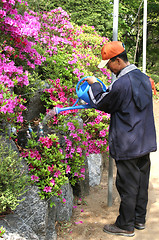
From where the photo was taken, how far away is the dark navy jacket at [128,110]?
264 cm

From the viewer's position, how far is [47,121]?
3.77m

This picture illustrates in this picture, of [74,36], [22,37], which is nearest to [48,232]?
[22,37]

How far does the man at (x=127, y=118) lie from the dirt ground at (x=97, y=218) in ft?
1.04

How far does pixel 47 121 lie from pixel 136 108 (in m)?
1.49

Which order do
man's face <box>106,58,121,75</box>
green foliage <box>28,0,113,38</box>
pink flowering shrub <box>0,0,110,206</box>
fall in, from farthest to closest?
green foliage <box>28,0,113,38</box>, pink flowering shrub <box>0,0,110,206</box>, man's face <box>106,58,121,75</box>

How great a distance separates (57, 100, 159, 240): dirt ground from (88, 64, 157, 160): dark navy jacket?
986mm

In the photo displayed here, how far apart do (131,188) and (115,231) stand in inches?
22.2

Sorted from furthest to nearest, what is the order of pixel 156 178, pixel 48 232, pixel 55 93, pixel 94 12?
pixel 94 12 → pixel 156 178 → pixel 55 93 → pixel 48 232

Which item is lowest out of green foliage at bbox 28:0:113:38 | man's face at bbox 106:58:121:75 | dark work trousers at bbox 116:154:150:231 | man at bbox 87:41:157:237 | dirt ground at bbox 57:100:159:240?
dirt ground at bbox 57:100:159:240

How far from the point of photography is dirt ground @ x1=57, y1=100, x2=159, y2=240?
9.93 feet

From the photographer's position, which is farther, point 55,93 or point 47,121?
point 55,93

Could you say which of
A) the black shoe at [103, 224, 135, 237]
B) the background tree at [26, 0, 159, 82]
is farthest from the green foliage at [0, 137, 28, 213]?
the background tree at [26, 0, 159, 82]

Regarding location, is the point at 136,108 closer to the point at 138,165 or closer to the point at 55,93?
the point at 138,165

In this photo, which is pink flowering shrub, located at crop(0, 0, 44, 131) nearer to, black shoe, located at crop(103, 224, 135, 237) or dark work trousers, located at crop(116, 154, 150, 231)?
dark work trousers, located at crop(116, 154, 150, 231)
